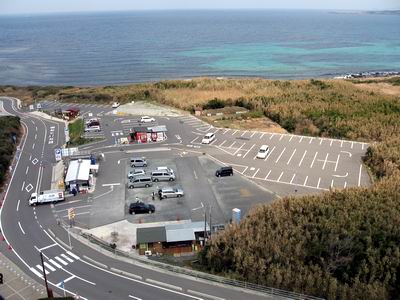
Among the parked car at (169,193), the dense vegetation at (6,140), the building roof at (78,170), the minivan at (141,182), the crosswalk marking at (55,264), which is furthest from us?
the dense vegetation at (6,140)

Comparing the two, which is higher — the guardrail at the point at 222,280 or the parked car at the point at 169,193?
the parked car at the point at 169,193

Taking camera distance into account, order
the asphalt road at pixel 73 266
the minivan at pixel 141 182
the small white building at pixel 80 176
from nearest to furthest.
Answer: the asphalt road at pixel 73 266 < the small white building at pixel 80 176 < the minivan at pixel 141 182

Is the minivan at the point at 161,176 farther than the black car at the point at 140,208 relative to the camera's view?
Yes

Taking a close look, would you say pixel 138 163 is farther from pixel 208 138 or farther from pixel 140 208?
pixel 208 138

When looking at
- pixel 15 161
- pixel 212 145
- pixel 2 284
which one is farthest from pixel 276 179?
pixel 15 161

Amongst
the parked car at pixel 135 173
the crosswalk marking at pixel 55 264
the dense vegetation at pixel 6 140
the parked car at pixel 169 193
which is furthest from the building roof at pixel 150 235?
the dense vegetation at pixel 6 140

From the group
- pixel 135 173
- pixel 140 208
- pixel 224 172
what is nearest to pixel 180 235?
pixel 140 208

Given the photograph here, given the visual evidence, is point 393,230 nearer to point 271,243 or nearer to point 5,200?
point 271,243

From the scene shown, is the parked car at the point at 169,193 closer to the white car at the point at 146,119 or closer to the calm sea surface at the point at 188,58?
the white car at the point at 146,119
